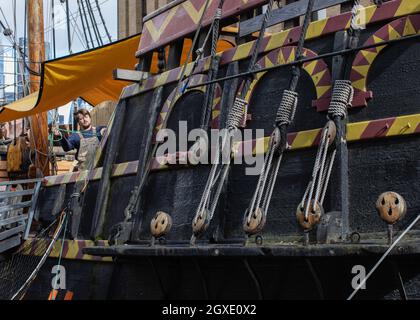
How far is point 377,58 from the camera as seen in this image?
5199 mm

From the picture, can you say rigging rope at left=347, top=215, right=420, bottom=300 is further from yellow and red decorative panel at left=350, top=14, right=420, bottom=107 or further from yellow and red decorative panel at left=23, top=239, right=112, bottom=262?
yellow and red decorative panel at left=23, top=239, right=112, bottom=262

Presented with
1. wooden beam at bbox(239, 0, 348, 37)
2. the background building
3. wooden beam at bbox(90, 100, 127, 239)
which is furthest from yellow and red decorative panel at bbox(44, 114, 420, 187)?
the background building

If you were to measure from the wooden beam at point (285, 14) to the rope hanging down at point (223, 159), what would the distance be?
197 millimetres

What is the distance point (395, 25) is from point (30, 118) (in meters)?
8.65

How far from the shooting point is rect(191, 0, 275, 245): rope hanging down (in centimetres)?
570

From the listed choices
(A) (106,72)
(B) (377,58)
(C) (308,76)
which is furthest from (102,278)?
(A) (106,72)

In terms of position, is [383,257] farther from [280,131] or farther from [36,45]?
[36,45]

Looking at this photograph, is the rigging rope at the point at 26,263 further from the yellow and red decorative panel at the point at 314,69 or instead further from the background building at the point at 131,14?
the background building at the point at 131,14

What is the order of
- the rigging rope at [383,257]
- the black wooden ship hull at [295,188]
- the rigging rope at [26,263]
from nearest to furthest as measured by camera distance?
the rigging rope at [383,257]
the black wooden ship hull at [295,188]
the rigging rope at [26,263]

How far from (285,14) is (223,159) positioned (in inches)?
46.8

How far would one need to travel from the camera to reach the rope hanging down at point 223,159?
570cm

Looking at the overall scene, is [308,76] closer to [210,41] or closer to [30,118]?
[210,41]

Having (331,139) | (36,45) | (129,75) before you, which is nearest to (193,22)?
(129,75)

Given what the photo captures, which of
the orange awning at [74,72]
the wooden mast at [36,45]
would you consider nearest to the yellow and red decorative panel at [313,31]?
the orange awning at [74,72]
